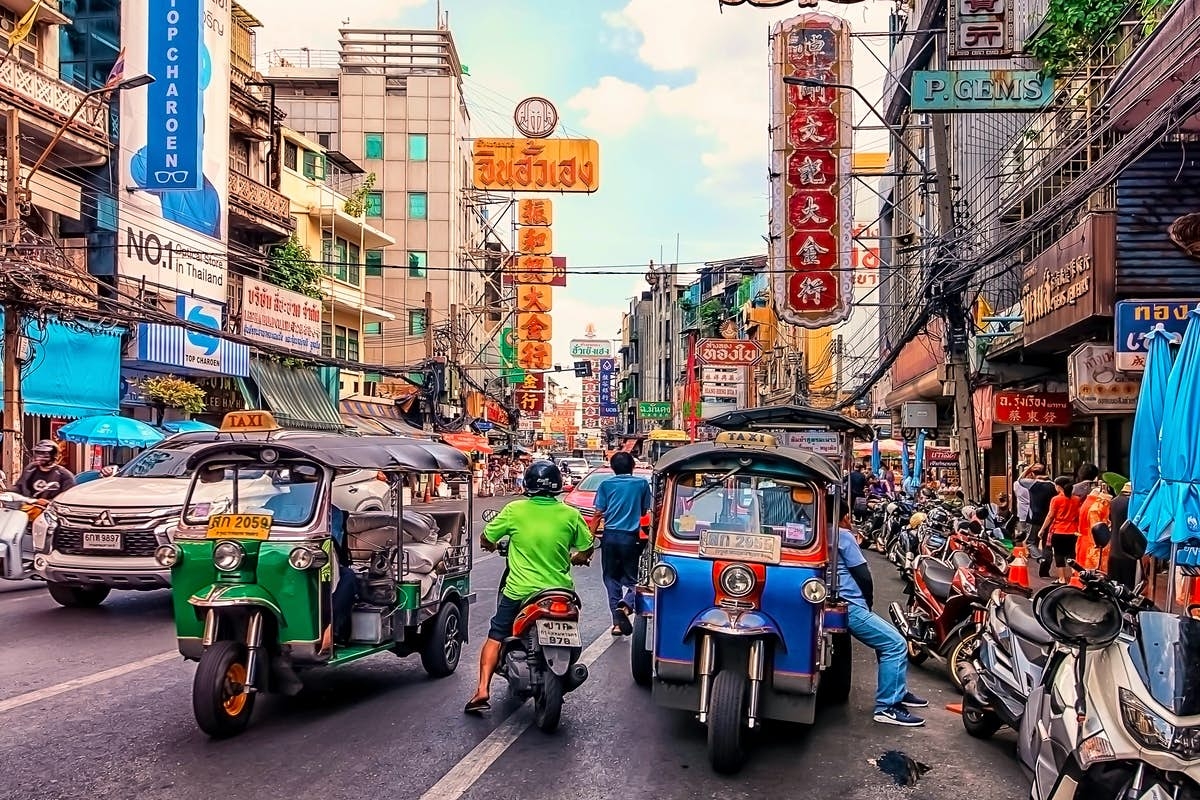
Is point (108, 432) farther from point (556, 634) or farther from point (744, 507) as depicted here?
point (744, 507)

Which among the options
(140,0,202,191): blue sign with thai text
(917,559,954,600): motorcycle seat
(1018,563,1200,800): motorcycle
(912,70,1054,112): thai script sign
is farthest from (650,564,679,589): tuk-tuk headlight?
(140,0,202,191): blue sign with thai text

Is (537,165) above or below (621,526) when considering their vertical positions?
above

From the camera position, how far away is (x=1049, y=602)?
4.85m

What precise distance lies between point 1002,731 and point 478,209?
205ft

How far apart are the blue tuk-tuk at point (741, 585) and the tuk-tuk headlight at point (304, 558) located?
2.17 m

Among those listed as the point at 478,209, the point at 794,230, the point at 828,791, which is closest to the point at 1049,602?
the point at 828,791

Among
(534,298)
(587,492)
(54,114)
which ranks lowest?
(587,492)

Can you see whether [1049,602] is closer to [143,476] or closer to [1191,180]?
[143,476]

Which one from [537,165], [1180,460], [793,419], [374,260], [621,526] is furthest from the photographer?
[374,260]

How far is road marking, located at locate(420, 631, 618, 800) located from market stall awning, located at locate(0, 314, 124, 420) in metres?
16.1

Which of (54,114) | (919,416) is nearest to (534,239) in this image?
(54,114)

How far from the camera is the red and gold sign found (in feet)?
144

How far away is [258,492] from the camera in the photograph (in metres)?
7.23

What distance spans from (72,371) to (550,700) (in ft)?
60.2
